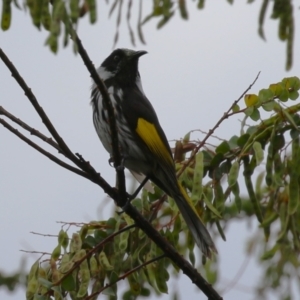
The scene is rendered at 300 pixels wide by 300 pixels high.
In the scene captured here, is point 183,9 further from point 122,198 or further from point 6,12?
point 122,198

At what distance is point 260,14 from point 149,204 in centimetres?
217

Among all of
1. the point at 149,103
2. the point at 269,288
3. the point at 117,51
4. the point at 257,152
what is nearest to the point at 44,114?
the point at 257,152

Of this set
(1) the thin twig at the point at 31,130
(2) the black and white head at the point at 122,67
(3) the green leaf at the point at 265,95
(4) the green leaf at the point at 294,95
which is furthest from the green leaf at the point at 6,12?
(2) the black and white head at the point at 122,67

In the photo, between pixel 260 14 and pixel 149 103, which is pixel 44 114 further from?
pixel 149 103

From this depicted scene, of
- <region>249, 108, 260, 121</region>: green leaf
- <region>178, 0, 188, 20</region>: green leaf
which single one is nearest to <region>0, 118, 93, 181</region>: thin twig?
<region>249, 108, 260, 121</region>: green leaf

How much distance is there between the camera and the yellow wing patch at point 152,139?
456 centimetres

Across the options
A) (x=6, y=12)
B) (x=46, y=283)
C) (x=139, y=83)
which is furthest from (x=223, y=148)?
(x=139, y=83)

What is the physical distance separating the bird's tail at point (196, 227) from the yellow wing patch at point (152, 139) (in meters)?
0.43

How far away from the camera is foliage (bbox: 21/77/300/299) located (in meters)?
3.31

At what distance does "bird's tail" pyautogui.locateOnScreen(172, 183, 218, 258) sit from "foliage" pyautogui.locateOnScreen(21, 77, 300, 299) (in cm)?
9

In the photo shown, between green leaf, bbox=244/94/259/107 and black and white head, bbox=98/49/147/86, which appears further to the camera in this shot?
black and white head, bbox=98/49/147/86

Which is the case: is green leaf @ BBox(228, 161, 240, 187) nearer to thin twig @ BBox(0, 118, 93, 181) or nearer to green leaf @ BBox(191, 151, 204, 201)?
green leaf @ BBox(191, 151, 204, 201)

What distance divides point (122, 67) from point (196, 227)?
1.83 metres

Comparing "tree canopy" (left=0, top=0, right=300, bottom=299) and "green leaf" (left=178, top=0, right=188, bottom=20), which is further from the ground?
"green leaf" (left=178, top=0, right=188, bottom=20)
